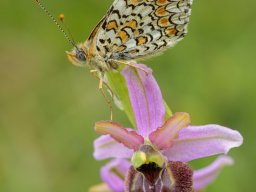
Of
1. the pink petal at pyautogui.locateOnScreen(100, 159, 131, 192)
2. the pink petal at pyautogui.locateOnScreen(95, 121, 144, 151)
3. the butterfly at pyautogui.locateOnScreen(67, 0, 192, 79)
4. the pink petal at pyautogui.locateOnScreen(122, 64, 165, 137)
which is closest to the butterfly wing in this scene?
the butterfly at pyautogui.locateOnScreen(67, 0, 192, 79)

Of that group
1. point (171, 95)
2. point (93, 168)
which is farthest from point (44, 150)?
point (171, 95)

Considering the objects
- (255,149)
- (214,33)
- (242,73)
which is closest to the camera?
(255,149)

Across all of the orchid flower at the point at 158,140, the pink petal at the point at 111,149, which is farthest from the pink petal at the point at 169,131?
the pink petal at the point at 111,149

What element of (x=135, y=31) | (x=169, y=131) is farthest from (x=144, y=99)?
(x=135, y=31)

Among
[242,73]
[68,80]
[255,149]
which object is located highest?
[68,80]

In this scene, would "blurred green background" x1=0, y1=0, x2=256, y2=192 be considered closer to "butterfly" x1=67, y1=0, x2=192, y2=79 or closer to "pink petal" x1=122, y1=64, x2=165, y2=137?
"pink petal" x1=122, y1=64, x2=165, y2=137

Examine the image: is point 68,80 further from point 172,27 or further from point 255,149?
point 172,27

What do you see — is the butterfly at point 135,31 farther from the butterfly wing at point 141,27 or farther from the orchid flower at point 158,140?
the orchid flower at point 158,140
